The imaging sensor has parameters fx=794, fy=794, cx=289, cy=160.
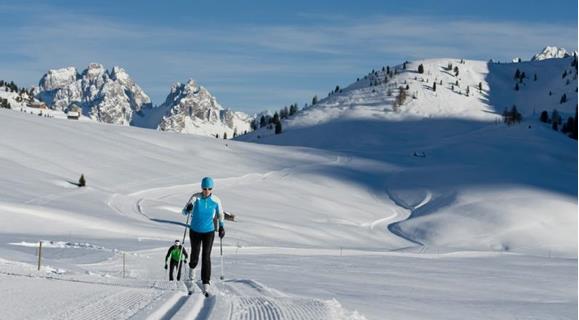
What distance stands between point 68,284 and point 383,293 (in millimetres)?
8496

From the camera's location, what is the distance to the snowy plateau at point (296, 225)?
13.3 metres

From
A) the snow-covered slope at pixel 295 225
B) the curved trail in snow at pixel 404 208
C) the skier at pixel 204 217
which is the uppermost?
the skier at pixel 204 217

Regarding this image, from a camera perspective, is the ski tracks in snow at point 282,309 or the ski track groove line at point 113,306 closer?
the ski track groove line at point 113,306

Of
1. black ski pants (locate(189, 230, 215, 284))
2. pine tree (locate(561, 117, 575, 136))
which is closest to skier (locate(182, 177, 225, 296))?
black ski pants (locate(189, 230, 215, 284))

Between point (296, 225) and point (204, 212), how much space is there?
48.5 m

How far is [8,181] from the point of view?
197 feet

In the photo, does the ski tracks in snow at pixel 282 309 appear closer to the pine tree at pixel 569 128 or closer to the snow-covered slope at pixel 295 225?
the snow-covered slope at pixel 295 225

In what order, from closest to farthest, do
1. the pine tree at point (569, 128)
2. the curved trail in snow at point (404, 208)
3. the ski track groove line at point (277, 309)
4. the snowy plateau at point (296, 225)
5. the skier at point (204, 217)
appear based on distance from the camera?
the ski track groove line at point (277, 309)
the snowy plateau at point (296, 225)
the skier at point (204, 217)
the curved trail in snow at point (404, 208)
the pine tree at point (569, 128)

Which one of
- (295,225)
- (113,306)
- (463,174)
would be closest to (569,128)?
(463,174)

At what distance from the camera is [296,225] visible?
61.9 m

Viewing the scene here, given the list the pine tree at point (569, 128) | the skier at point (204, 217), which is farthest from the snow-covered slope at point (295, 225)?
the pine tree at point (569, 128)

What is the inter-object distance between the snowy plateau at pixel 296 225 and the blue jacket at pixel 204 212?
1195 mm

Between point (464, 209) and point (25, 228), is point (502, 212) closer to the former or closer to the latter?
A: point (464, 209)

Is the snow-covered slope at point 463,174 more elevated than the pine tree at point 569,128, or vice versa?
the pine tree at point 569,128
